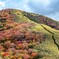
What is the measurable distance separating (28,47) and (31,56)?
10786 millimetres

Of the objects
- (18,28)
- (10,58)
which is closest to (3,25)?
(18,28)

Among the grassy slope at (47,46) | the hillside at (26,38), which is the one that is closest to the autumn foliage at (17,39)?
the hillside at (26,38)

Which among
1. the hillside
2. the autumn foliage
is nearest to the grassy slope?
the hillside

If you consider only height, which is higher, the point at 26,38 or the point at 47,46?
the point at 26,38

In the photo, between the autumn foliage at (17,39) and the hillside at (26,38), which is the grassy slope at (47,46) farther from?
the autumn foliage at (17,39)

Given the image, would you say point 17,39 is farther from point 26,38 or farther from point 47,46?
point 47,46

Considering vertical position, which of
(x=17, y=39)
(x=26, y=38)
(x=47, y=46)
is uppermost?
(x=26, y=38)

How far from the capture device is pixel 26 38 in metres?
140

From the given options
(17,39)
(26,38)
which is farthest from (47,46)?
(17,39)

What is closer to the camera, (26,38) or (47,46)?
(47,46)

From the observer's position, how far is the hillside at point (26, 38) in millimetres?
121562

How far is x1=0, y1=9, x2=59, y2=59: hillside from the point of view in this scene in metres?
122

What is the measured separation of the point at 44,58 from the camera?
372 ft

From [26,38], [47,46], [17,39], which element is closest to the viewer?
[47,46]
